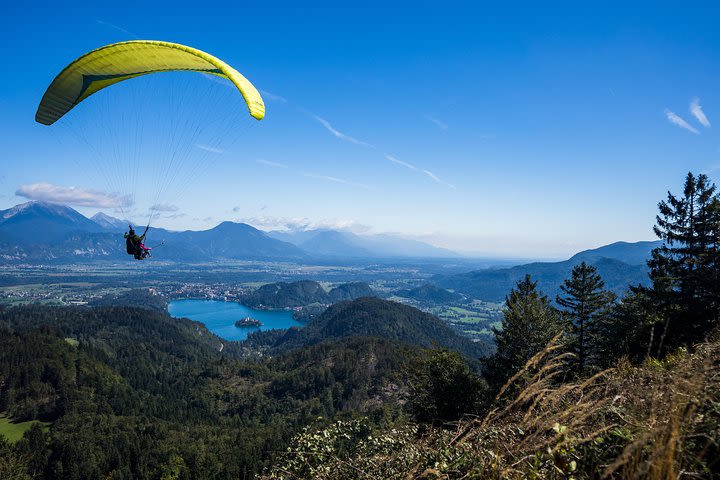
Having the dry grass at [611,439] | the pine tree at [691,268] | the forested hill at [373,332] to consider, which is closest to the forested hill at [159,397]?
the pine tree at [691,268]

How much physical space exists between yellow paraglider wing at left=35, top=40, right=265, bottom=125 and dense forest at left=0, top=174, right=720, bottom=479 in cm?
946

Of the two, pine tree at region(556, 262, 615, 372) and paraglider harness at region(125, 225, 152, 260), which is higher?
paraglider harness at region(125, 225, 152, 260)

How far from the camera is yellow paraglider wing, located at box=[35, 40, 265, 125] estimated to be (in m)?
9.91

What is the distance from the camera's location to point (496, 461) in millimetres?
2553

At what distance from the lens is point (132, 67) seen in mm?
10711

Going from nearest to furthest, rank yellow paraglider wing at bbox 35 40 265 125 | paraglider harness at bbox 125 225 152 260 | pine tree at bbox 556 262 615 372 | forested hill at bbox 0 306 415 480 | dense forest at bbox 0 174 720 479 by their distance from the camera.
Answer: dense forest at bbox 0 174 720 479, yellow paraglider wing at bbox 35 40 265 125, paraglider harness at bbox 125 225 152 260, pine tree at bbox 556 262 615 372, forested hill at bbox 0 306 415 480

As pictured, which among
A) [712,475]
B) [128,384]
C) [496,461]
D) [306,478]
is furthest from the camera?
[128,384]

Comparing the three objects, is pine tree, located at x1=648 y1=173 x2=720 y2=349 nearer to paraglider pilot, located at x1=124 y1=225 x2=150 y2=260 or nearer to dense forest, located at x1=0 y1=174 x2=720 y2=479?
dense forest, located at x1=0 y1=174 x2=720 y2=479

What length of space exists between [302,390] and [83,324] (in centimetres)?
11669

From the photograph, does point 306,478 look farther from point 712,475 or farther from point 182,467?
point 182,467

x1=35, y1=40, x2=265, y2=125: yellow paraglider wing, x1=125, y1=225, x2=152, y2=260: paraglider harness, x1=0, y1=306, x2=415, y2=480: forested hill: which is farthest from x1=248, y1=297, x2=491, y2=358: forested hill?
x1=35, y1=40, x2=265, y2=125: yellow paraglider wing

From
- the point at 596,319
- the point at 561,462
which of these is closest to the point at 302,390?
the point at 596,319

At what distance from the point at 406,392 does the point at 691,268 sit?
5219 centimetres

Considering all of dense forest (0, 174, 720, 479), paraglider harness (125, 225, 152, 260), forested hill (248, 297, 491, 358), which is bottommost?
forested hill (248, 297, 491, 358)
